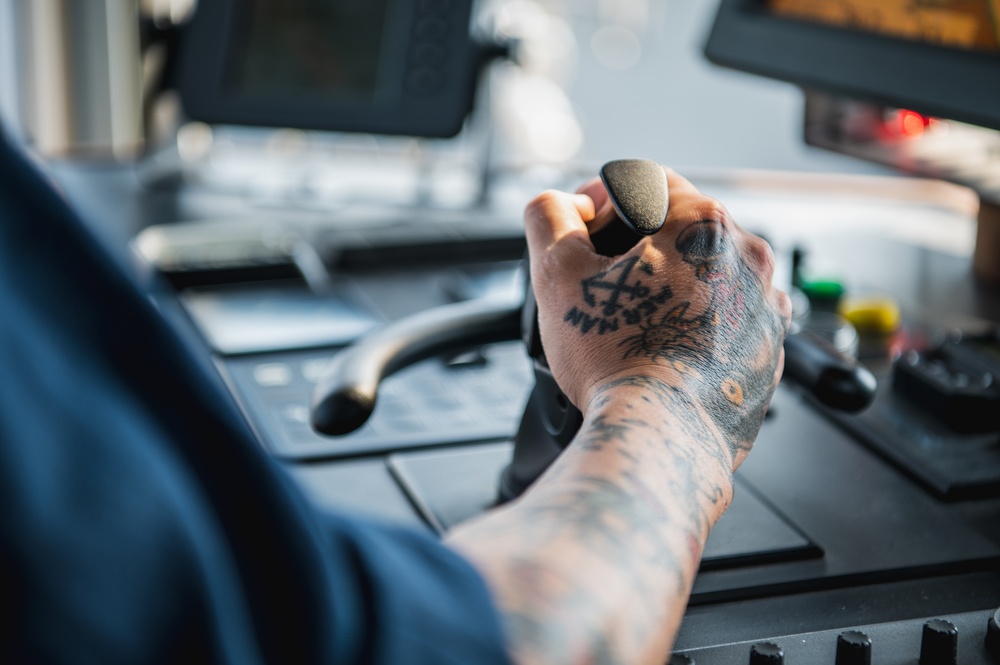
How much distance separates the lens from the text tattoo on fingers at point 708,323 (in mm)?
498

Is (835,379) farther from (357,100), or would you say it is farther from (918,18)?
(357,100)

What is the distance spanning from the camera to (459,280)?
1024 millimetres

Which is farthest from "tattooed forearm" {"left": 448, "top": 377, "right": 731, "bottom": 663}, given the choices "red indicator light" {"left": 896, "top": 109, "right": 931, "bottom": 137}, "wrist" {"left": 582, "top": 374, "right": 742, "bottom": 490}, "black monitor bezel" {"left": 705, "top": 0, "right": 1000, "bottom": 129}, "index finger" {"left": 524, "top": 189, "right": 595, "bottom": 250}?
"red indicator light" {"left": 896, "top": 109, "right": 931, "bottom": 137}

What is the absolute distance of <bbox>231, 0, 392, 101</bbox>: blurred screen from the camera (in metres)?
1.21

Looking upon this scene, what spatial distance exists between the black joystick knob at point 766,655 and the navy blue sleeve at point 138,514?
14 cm

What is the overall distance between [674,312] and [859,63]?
19.0 inches

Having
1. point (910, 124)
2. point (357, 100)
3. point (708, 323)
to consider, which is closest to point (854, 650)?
point (708, 323)

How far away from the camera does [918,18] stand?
858mm

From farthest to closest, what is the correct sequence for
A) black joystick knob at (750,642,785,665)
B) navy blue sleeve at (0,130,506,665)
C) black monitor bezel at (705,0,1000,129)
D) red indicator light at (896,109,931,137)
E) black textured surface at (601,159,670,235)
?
red indicator light at (896,109,931,137) < black monitor bezel at (705,0,1000,129) < black textured surface at (601,159,670,235) < black joystick knob at (750,642,785,665) < navy blue sleeve at (0,130,506,665)

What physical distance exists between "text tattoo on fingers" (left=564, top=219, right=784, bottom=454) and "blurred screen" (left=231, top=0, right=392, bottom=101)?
78 cm

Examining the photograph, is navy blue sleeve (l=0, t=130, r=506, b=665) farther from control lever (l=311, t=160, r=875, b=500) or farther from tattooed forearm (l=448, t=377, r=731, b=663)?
control lever (l=311, t=160, r=875, b=500)

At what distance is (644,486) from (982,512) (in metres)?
0.31

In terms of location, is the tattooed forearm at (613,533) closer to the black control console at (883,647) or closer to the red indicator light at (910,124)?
the black control console at (883,647)

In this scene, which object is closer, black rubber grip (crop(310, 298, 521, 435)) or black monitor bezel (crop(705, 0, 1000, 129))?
black rubber grip (crop(310, 298, 521, 435))
